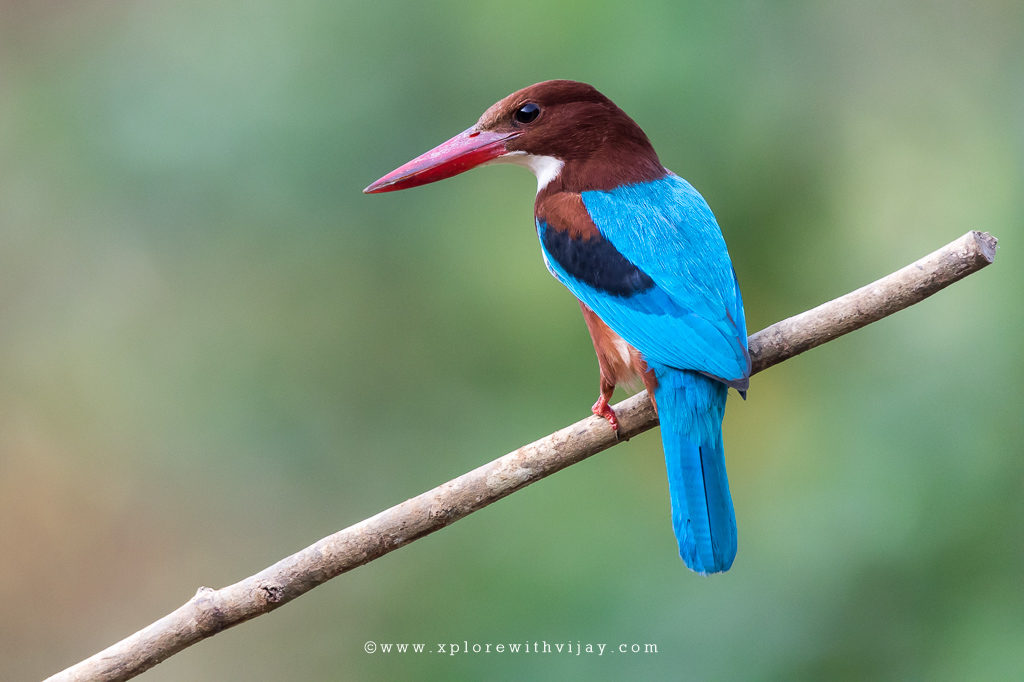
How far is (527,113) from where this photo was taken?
117 inches

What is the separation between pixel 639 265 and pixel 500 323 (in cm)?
145

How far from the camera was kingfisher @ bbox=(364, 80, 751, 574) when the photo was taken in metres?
2.39

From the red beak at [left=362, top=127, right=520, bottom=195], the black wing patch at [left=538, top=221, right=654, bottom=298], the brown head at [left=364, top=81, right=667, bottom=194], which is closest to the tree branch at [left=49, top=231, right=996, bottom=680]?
the black wing patch at [left=538, top=221, right=654, bottom=298]

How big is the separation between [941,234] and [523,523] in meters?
1.71

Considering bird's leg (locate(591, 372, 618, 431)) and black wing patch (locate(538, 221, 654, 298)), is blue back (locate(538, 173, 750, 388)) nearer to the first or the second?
black wing patch (locate(538, 221, 654, 298))

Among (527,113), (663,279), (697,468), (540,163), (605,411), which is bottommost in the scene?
(697,468)

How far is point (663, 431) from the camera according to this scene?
8.07ft

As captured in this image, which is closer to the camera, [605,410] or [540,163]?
[605,410]

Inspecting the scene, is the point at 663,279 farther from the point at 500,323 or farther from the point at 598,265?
the point at 500,323

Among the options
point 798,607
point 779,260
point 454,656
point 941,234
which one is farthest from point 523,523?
point 941,234

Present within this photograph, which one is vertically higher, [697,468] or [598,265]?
[598,265]

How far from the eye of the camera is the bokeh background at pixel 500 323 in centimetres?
329

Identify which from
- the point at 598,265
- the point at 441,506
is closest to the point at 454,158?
the point at 598,265

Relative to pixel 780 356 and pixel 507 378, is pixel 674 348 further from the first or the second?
pixel 507 378
